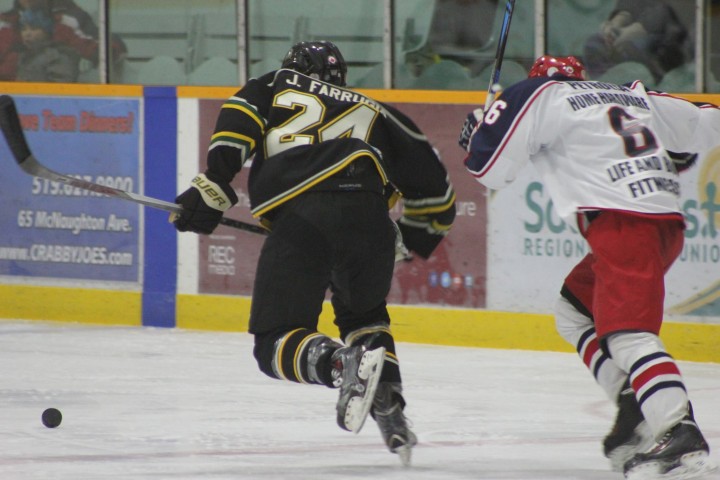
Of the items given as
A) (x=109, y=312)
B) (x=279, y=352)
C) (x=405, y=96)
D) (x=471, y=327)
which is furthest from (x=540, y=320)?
(x=279, y=352)

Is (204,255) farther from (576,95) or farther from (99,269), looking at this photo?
(576,95)

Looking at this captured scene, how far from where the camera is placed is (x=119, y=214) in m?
7.33

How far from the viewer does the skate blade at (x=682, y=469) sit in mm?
3354

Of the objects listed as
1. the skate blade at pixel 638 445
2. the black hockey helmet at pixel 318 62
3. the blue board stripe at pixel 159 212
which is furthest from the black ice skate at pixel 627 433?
the blue board stripe at pixel 159 212

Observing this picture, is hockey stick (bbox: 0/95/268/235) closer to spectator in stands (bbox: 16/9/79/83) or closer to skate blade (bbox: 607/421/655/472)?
skate blade (bbox: 607/421/655/472)

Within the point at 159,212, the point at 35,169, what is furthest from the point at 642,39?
the point at 35,169

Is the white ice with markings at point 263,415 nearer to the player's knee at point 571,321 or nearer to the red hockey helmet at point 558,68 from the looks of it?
the player's knee at point 571,321

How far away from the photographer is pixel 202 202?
12.7 feet

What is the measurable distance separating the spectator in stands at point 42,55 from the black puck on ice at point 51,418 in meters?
3.58

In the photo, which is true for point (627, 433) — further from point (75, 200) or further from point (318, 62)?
point (75, 200)

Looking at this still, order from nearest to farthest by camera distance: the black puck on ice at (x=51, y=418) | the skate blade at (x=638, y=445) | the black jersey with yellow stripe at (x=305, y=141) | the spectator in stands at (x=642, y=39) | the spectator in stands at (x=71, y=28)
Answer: the skate blade at (x=638, y=445) < the black jersey with yellow stripe at (x=305, y=141) < the black puck on ice at (x=51, y=418) < the spectator in stands at (x=642, y=39) < the spectator in stands at (x=71, y=28)

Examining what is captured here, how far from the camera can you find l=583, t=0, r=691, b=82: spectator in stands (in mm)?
6277

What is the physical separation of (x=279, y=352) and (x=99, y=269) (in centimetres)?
383

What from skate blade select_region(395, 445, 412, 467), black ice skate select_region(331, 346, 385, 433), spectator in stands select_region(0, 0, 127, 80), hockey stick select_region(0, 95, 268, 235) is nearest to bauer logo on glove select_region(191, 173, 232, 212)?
hockey stick select_region(0, 95, 268, 235)
